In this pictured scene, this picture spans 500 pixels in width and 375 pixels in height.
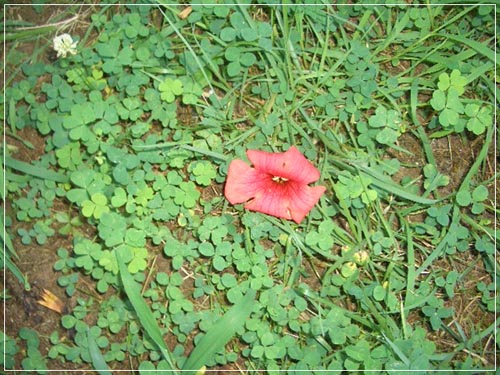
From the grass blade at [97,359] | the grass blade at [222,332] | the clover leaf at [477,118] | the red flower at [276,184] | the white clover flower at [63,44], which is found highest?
the white clover flower at [63,44]

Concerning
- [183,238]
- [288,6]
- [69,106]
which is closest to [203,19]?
[288,6]

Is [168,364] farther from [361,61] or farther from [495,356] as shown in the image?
[361,61]

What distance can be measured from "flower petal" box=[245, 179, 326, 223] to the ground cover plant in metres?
0.04

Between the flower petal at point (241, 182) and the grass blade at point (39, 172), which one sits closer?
the flower petal at point (241, 182)

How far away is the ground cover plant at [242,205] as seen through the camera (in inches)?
102

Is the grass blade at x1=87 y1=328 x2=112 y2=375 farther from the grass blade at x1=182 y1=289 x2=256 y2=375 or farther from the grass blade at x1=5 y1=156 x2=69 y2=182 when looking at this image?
the grass blade at x1=5 y1=156 x2=69 y2=182

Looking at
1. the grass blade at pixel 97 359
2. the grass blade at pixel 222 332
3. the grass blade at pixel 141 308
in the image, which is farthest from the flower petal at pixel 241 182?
the grass blade at pixel 97 359

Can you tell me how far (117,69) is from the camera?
2719mm

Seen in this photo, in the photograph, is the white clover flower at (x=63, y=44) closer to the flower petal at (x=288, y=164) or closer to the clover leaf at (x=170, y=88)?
the clover leaf at (x=170, y=88)

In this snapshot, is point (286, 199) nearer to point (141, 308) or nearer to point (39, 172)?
point (141, 308)

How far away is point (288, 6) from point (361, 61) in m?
0.41

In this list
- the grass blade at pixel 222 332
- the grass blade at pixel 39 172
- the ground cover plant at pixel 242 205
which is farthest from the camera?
the grass blade at pixel 39 172

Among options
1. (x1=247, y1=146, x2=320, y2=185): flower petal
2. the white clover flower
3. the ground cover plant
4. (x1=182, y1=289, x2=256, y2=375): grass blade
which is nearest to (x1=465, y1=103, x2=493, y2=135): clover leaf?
the ground cover plant

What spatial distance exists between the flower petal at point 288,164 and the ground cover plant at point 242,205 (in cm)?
7
